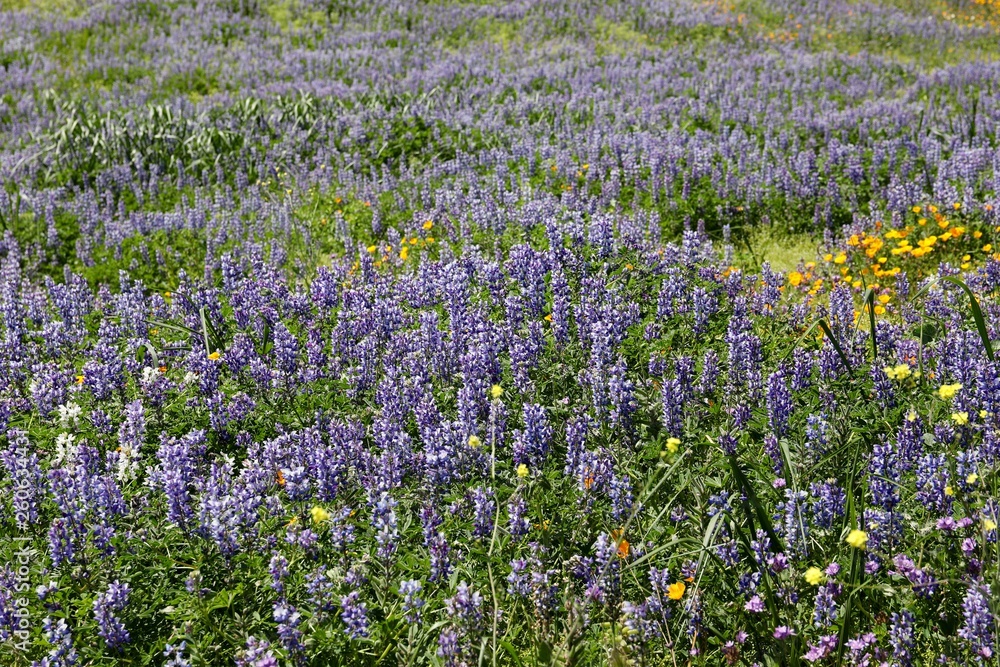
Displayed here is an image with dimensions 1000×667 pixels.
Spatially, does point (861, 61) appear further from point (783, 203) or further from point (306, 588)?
point (306, 588)

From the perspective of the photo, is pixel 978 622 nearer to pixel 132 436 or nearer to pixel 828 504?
pixel 828 504

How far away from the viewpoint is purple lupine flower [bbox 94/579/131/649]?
10.1ft

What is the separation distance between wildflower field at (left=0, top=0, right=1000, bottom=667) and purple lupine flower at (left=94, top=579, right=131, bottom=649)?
0.5 inches

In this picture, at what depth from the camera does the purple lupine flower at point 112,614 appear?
308 cm

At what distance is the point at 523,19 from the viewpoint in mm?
21156

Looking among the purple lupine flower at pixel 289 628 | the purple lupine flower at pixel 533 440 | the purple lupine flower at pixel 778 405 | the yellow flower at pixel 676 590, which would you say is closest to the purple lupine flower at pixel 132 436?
the purple lupine flower at pixel 289 628

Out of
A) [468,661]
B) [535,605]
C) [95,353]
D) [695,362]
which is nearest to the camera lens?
[468,661]

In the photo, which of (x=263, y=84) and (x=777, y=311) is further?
(x=263, y=84)

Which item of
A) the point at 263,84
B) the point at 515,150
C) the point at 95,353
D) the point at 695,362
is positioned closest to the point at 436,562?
the point at 695,362

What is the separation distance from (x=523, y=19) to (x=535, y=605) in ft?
66.4

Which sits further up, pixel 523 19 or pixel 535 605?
pixel 523 19

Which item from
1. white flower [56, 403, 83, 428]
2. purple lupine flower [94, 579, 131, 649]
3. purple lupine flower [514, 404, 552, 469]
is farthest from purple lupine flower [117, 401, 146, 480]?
purple lupine flower [514, 404, 552, 469]

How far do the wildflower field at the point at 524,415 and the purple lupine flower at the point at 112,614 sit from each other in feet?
0.04

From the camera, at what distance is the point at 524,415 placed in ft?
12.5
